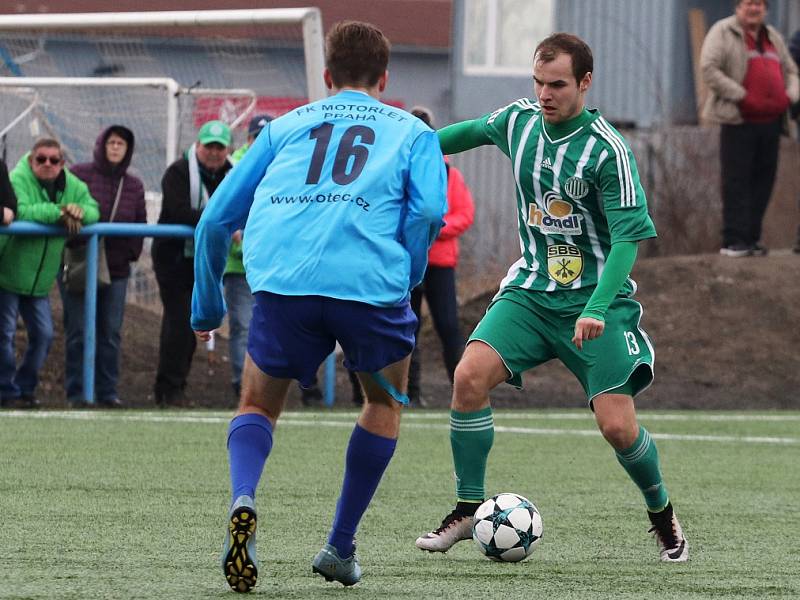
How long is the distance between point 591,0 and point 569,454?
17548 mm

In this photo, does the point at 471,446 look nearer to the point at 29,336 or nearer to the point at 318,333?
the point at 318,333

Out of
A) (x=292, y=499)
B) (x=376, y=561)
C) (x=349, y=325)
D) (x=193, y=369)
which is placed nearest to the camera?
(x=349, y=325)

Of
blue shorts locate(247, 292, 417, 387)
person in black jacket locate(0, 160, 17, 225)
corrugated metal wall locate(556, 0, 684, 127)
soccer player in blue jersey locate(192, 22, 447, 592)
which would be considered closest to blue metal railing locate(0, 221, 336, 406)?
person in black jacket locate(0, 160, 17, 225)

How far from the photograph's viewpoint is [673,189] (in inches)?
741

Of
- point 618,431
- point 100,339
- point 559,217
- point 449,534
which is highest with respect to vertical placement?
point 559,217

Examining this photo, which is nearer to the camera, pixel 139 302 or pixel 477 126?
Result: pixel 477 126

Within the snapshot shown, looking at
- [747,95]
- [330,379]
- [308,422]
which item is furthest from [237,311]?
[747,95]

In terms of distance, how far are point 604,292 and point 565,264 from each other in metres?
0.40

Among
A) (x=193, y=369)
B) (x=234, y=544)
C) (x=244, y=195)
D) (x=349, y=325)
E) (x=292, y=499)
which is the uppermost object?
(x=244, y=195)

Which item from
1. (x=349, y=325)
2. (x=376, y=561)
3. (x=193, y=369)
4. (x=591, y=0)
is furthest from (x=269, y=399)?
(x=591, y=0)

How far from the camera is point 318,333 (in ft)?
17.2

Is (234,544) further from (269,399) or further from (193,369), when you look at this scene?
(193,369)

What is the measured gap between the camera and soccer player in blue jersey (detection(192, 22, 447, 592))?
517cm

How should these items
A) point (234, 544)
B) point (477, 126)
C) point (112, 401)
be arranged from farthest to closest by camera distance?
point (112, 401) → point (477, 126) → point (234, 544)
